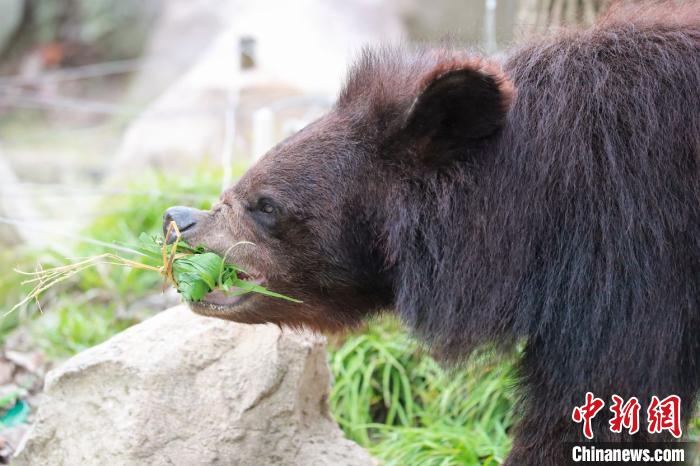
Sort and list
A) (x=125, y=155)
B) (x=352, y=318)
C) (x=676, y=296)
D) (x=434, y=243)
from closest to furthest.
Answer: (x=676, y=296) < (x=434, y=243) < (x=352, y=318) < (x=125, y=155)

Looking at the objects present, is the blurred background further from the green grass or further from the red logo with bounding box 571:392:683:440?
the red logo with bounding box 571:392:683:440

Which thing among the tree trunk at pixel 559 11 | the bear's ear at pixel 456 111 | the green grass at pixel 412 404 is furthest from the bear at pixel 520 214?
the tree trunk at pixel 559 11

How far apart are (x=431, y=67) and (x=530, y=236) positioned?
656mm

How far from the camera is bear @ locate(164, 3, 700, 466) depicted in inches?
107

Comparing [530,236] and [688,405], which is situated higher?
[530,236]

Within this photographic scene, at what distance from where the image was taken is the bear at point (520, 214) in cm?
271

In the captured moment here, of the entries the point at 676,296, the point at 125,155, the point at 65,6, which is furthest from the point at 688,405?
the point at 65,6

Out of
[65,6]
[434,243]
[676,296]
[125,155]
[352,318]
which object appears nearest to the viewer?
[676,296]

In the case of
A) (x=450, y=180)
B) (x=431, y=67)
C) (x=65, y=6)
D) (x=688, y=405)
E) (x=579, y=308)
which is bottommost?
(x=688, y=405)

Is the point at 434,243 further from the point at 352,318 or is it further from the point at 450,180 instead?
the point at 352,318

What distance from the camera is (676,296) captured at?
106 inches

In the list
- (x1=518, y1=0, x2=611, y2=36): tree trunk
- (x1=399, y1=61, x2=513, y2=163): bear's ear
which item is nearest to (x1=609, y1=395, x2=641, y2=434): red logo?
(x1=399, y1=61, x2=513, y2=163): bear's ear
